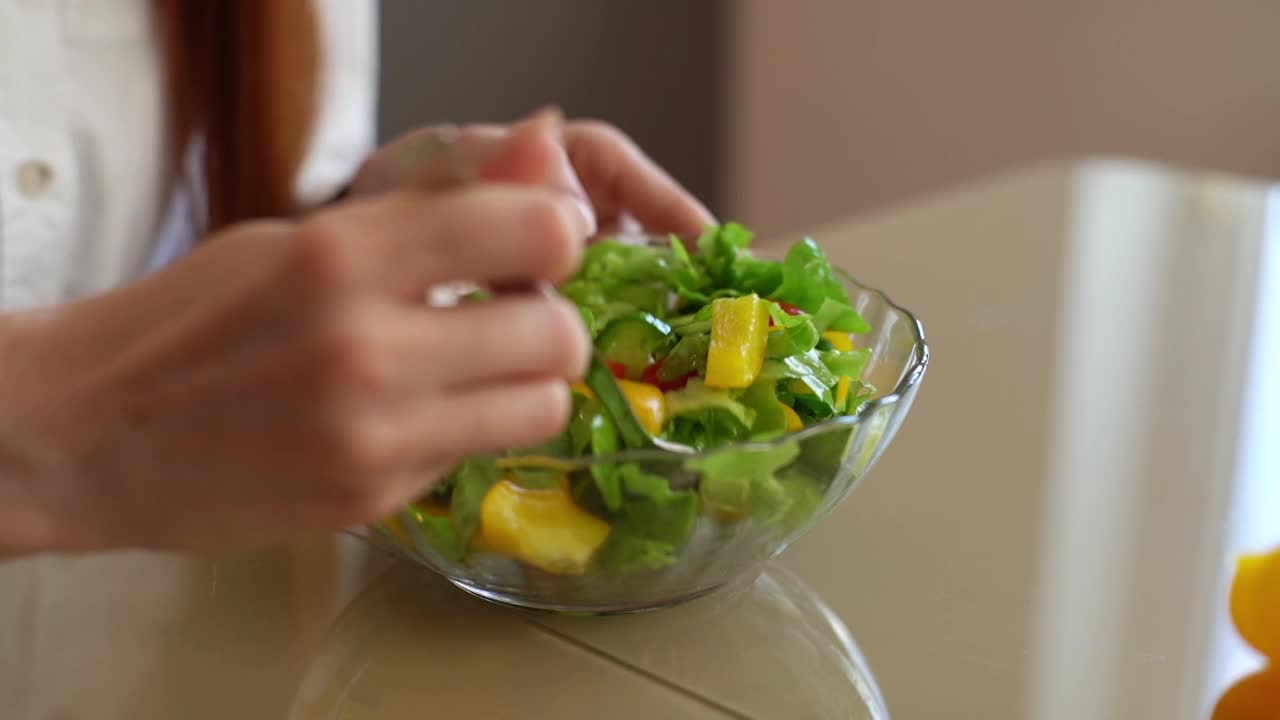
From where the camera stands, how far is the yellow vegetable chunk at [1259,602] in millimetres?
531

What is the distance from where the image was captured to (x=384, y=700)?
479mm

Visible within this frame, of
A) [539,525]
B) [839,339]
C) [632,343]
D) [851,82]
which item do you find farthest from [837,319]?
[851,82]

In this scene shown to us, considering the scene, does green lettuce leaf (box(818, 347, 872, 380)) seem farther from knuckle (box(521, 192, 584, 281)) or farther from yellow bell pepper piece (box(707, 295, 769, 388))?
knuckle (box(521, 192, 584, 281))

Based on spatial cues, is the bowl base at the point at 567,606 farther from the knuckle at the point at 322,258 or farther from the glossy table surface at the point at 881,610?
the knuckle at the point at 322,258

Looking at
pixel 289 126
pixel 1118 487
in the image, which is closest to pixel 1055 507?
pixel 1118 487

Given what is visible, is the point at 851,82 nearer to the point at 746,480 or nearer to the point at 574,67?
the point at 574,67

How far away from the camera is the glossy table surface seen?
0.49 meters

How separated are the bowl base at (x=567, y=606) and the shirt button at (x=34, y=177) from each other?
1.89 ft

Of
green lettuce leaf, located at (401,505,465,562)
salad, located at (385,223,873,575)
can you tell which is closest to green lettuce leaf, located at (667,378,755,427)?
salad, located at (385,223,873,575)

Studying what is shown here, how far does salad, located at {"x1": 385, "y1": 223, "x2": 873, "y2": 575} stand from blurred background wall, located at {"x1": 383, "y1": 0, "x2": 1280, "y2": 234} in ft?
5.64

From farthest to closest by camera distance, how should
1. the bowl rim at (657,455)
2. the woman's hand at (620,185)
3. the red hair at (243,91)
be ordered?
the red hair at (243,91) → the woman's hand at (620,185) → the bowl rim at (657,455)

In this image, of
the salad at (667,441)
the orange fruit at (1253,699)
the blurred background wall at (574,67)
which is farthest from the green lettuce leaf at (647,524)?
the blurred background wall at (574,67)

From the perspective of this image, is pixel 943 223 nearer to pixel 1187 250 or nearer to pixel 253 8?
pixel 1187 250

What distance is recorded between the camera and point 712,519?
467 mm
